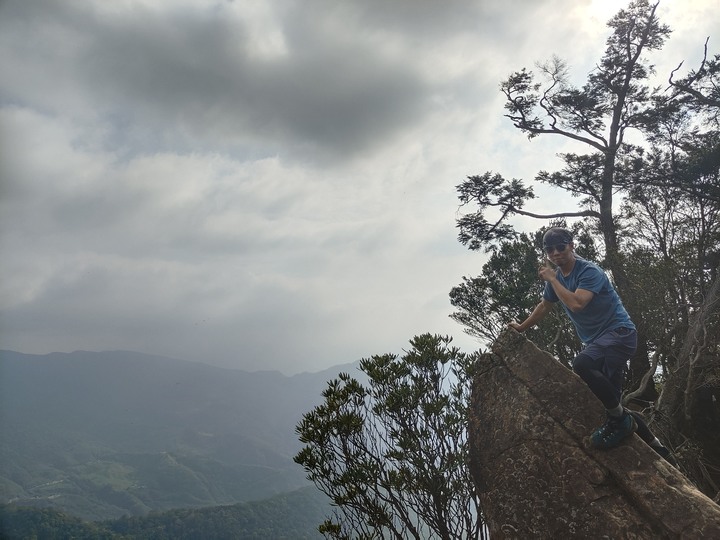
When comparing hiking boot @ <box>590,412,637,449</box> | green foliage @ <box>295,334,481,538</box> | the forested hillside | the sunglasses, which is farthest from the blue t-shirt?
the forested hillside

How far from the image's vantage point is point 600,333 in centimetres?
449

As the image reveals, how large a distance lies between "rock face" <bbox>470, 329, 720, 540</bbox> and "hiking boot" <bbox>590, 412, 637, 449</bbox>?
0.12m

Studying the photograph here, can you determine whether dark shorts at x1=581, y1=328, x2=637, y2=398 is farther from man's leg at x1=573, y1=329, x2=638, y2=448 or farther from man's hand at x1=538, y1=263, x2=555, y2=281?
man's hand at x1=538, y1=263, x2=555, y2=281

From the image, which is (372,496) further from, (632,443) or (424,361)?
(632,443)

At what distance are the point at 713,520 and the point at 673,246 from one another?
13.7 m

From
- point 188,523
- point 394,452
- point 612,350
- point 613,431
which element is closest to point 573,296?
point 612,350

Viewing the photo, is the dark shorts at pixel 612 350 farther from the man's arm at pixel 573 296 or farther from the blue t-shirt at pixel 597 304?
the man's arm at pixel 573 296

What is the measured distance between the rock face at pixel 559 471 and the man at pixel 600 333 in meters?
0.27

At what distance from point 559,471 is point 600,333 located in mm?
1583

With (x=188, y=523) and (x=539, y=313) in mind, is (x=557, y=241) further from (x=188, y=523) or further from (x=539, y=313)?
(x=188, y=523)

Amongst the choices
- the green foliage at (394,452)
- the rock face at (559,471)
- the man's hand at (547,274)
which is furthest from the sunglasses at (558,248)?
the green foliage at (394,452)

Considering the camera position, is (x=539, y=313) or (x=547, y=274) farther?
(x=539, y=313)

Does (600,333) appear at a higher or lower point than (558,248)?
lower

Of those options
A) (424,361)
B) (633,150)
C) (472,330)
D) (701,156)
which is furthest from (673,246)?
(424,361)
